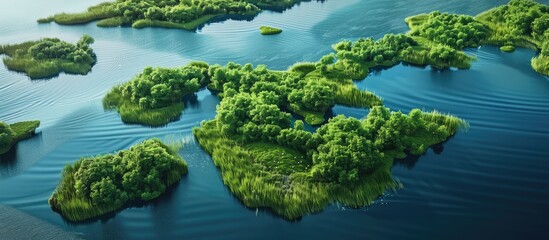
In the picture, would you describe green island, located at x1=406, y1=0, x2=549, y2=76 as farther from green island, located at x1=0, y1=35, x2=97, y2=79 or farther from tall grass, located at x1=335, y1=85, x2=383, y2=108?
green island, located at x1=0, y1=35, x2=97, y2=79

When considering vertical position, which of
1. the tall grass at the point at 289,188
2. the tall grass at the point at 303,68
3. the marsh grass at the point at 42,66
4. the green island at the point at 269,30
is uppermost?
the green island at the point at 269,30

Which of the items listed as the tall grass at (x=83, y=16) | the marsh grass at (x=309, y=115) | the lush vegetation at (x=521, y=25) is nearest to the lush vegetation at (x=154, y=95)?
the marsh grass at (x=309, y=115)

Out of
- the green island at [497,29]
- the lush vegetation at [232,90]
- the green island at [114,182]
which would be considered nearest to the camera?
the green island at [114,182]

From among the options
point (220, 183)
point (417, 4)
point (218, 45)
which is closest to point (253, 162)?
point (220, 183)

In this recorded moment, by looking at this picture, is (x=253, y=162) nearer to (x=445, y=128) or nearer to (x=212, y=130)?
(x=212, y=130)

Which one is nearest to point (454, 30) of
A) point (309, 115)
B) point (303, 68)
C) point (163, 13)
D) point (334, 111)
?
point (303, 68)

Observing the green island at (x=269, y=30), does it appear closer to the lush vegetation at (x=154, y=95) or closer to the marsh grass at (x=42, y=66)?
the lush vegetation at (x=154, y=95)

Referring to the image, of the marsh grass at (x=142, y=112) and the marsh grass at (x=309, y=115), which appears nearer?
the marsh grass at (x=309, y=115)
